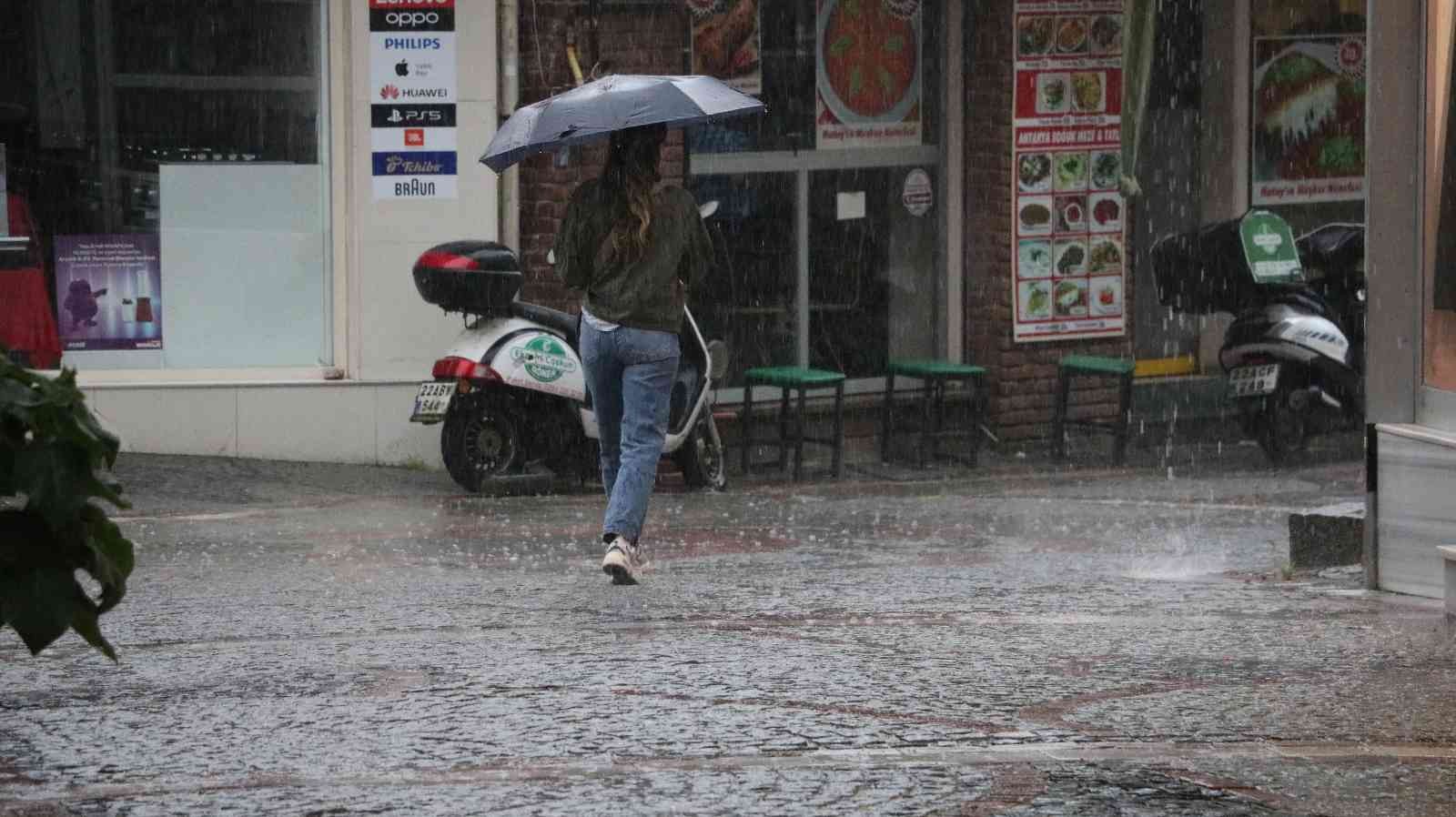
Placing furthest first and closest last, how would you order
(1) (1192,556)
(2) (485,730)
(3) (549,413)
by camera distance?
(3) (549,413), (1) (1192,556), (2) (485,730)

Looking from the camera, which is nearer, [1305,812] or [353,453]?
[1305,812]

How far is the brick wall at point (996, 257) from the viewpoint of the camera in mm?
15125

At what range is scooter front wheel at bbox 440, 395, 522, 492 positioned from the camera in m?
12.5

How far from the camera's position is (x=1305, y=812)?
15.9 ft

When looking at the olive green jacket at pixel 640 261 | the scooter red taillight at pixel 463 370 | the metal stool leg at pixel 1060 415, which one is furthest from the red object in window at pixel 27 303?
the metal stool leg at pixel 1060 415

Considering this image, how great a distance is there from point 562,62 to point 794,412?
2.62 meters

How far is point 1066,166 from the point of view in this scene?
50.5 ft

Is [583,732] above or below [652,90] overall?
below

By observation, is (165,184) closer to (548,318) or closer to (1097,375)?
(548,318)

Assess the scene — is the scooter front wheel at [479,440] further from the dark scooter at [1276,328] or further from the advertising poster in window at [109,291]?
the dark scooter at [1276,328]

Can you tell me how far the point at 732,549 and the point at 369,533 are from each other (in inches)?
70.8

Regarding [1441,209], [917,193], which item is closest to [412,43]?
[917,193]

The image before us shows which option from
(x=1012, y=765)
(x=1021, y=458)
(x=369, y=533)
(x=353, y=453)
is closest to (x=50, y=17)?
(x=353, y=453)

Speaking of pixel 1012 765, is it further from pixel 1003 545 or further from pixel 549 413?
pixel 549 413
